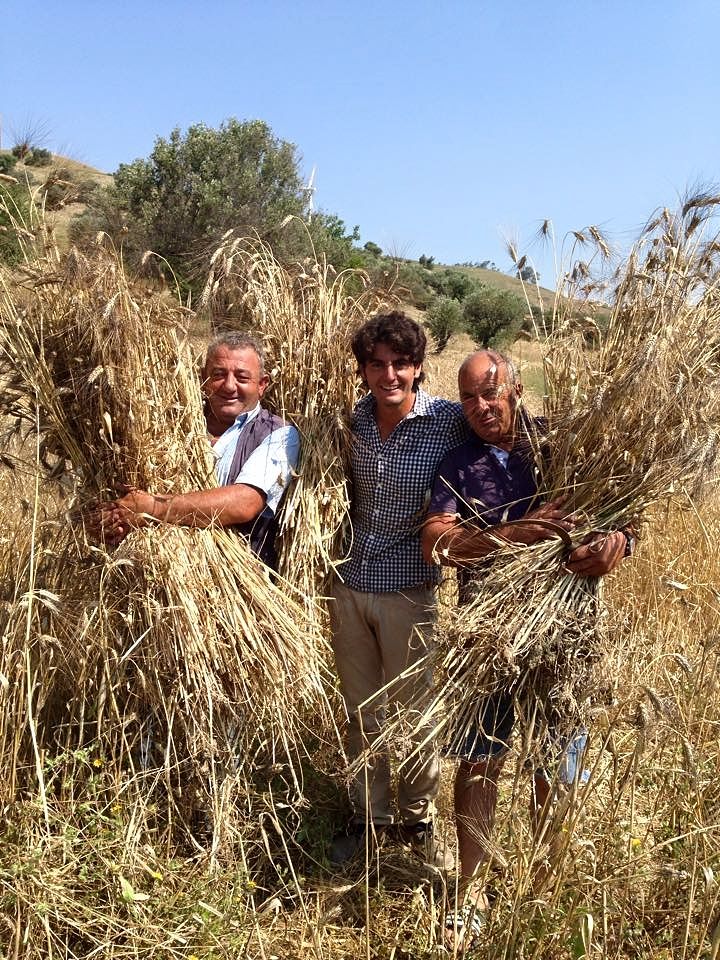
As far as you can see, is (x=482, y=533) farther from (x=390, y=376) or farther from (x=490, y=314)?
(x=490, y=314)

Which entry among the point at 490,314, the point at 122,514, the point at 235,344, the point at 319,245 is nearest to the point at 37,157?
the point at 235,344

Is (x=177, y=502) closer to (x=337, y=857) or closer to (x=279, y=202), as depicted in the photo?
(x=337, y=857)

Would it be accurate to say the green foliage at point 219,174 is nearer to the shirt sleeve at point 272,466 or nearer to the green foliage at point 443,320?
the green foliage at point 443,320

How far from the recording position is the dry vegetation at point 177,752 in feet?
6.07

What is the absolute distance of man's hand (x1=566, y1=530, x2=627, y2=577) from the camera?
195cm

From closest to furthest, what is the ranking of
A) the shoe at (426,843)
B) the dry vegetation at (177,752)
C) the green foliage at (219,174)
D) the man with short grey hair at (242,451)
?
the dry vegetation at (177,752) → the man with short grey hair at (242,451) → the shoe at (426,843) → the green foliage at (219,174)

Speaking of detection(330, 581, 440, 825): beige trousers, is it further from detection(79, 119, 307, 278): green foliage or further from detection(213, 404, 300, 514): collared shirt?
A: detection(79, 119, 307, 278): green foliage

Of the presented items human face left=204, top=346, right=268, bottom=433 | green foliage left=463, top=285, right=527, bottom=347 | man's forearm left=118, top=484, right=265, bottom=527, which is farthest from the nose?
green foliage left=463, top=285, right=527, bottom=347

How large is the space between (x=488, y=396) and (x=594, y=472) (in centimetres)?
35

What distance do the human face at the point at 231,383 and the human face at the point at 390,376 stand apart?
0.36m

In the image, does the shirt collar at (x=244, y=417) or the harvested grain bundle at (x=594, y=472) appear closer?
the harvested grain bundle at (x=594, y=472)

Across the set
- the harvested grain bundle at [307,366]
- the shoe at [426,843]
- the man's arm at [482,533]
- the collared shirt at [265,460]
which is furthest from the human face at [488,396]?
the shoe at [426,843]

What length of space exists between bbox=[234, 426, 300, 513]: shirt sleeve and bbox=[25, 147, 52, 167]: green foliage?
3.56 feet

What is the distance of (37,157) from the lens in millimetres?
2361
